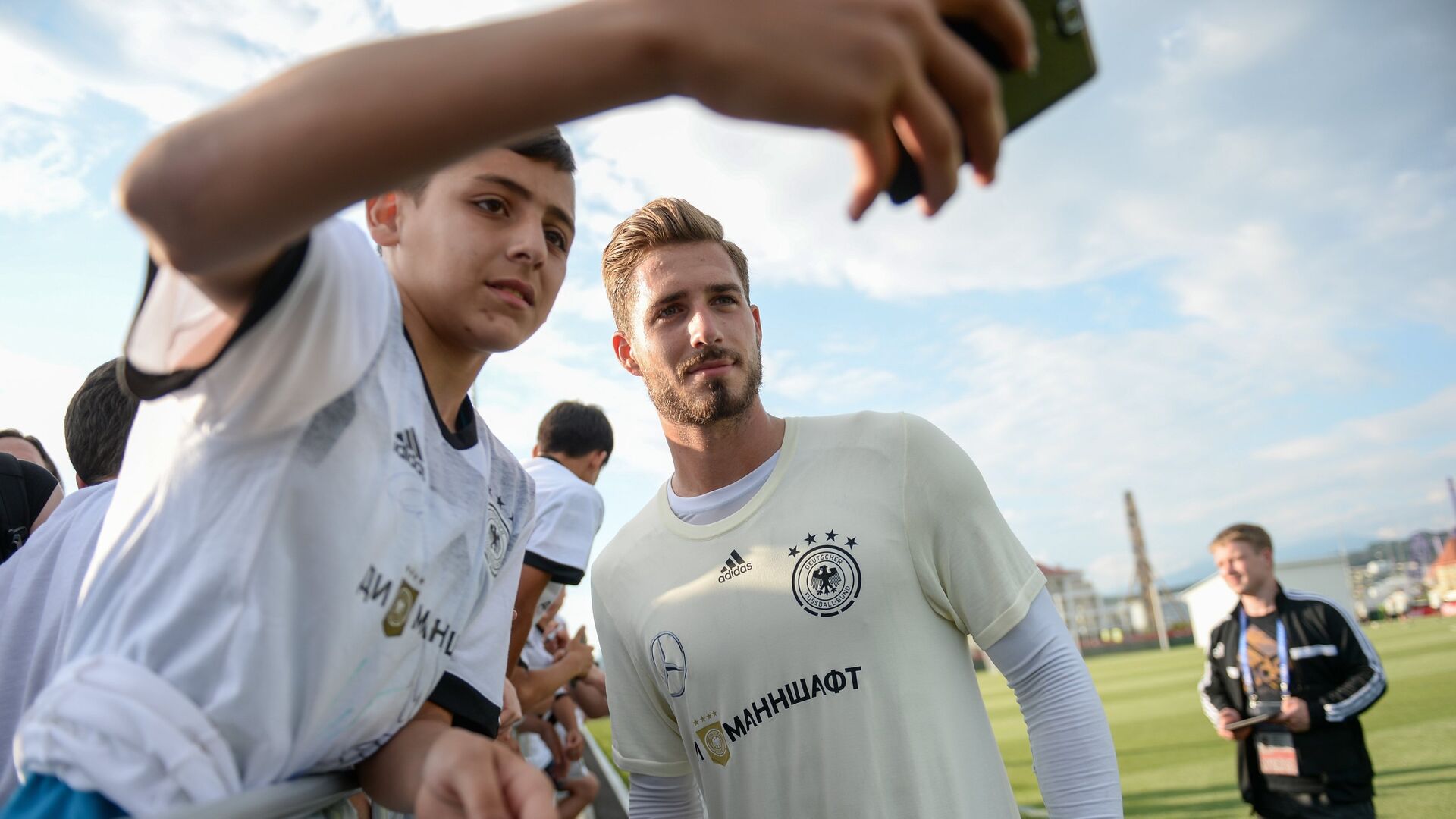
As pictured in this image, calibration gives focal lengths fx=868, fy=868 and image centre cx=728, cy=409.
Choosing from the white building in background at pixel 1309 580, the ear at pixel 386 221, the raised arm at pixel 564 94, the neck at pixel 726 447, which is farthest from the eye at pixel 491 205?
the white building in background at pixel 1309 580

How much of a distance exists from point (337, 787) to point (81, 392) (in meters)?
2.55

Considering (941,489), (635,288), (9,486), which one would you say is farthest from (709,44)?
(9,486)

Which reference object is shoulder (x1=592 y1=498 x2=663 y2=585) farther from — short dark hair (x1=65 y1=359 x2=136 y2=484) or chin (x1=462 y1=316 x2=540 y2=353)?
short dark hair (x1=65 y1=359 x2=136 y2=484)

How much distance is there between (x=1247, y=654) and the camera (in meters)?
6.92

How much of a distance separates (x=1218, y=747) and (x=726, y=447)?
14.7 metres

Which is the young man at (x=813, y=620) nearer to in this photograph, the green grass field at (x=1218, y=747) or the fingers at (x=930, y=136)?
the fingers at (x=930, y=136)

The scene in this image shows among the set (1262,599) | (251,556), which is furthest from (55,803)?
(1262,599)

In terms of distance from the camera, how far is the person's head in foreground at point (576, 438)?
515 centimetres

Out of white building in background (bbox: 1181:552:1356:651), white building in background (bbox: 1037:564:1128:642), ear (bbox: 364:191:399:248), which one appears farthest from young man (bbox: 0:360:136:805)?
white building in background (bbox: 1037:564:1128:642)

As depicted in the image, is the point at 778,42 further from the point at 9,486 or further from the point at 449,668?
the point at 9,486

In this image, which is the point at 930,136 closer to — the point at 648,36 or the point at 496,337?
the point at 648,36

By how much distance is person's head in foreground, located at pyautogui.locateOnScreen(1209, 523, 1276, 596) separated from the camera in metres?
7.06

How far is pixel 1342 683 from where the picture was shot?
6480 millimetres

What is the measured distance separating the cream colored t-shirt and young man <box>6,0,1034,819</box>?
78cm
